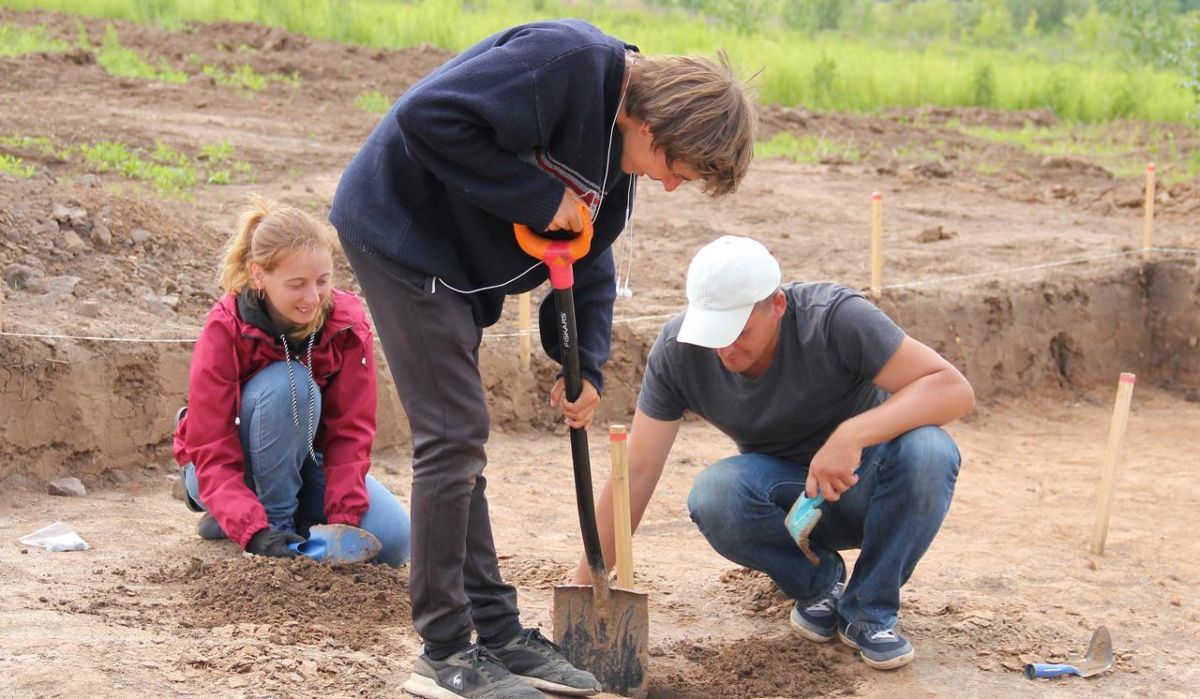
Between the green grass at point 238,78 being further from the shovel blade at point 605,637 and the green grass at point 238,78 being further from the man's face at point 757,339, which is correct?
the shovel blade at point 605,637

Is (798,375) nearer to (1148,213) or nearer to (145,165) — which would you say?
(1148,213)

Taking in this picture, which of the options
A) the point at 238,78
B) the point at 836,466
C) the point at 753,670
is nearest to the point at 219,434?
the point at 753,670

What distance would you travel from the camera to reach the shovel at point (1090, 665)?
3588 millimetres

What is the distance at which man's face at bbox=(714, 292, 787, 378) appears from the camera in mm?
3387

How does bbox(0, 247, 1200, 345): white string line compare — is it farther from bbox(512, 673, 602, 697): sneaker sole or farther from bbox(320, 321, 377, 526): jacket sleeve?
bbox(512, 673, 602, 697): sneaker sole

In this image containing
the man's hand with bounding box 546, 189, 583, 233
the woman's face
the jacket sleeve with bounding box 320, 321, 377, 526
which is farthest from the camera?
the jacket sleeve with bounding box 320, 321, 377, 526

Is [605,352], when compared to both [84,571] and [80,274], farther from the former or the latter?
[80,274]

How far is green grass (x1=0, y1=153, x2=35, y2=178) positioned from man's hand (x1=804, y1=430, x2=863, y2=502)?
4522mm

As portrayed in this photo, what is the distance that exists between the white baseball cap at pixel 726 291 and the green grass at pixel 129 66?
27.3 feet

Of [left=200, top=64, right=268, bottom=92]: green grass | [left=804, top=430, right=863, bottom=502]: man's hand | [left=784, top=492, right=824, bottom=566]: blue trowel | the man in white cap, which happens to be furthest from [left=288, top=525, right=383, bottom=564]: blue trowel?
[left=200, top=64, right=268, bottom=92]: green grass

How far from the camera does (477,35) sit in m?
13.9

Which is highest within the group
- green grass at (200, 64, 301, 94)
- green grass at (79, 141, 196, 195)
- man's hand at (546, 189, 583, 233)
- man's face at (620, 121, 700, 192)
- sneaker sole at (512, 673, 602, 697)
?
man's face at (620, 121, 700, 192)

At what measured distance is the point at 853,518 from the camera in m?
3.64

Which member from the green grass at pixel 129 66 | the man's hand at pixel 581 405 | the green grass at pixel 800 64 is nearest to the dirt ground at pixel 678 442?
the green grass at pixel 129 66
